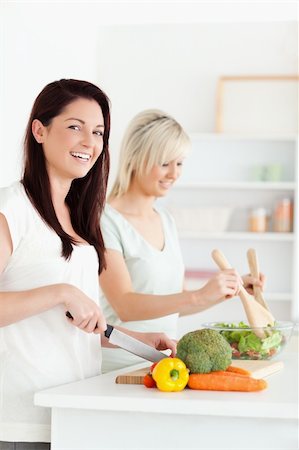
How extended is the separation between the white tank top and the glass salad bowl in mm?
615

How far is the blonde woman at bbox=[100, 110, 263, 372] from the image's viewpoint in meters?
2.38

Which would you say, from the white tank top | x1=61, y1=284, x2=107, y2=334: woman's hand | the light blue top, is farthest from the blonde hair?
x1=61, y1=284, x2=107, y2=334: woman's hand

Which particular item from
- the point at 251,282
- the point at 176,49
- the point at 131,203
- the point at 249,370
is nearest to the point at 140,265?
the point at 131,203

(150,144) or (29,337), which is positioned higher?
(150,144)

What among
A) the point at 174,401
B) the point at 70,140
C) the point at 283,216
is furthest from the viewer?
the point at 283,216

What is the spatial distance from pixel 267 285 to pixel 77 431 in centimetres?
413

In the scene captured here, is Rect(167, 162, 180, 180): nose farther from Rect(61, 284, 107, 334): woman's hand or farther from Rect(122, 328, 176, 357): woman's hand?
Rect(61, 284, 107, 334): woman's hand

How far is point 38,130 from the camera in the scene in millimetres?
1928

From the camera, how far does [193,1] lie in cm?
548

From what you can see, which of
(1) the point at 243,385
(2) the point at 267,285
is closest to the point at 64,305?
(1) the point at 243,385

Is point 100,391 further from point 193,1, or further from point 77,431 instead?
point 193,1

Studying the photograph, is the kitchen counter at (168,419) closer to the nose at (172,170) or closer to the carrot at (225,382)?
the carrot at (225,382)

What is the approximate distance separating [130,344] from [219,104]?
393 centimetres

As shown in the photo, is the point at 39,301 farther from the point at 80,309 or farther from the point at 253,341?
the point at 253,341
